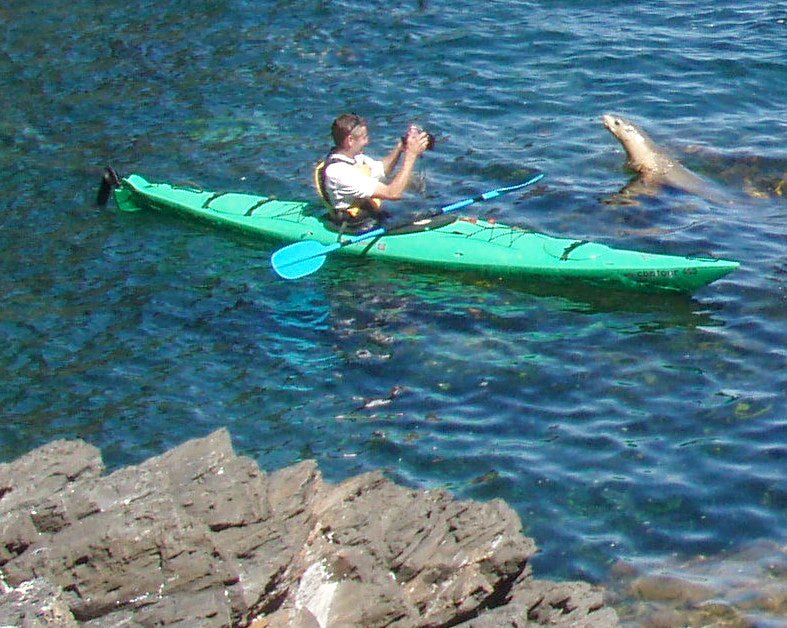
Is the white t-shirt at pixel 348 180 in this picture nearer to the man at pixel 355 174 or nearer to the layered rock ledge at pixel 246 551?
the man at pixel 355 174

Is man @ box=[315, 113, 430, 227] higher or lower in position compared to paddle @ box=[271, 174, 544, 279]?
higher

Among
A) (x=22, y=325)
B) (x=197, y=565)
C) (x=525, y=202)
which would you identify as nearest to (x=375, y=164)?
(x=525, y=202)

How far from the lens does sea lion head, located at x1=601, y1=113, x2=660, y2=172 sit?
1050 cm

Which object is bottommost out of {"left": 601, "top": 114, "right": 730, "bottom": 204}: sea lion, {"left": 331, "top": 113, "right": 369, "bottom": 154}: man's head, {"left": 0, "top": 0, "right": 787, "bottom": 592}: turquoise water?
{"left": 0, "top": 0, "right": 787, "bottom": 592}: turquoise water

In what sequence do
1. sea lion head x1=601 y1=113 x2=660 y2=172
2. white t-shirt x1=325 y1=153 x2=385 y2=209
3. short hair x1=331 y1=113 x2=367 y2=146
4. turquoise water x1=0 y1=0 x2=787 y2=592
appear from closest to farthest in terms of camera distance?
1. turquoise water x1=0 y1=0 x2=787 y2=592
2. short hair x1=331 y1=113 x2=367 y2=146
3. white t-shirt x1=325 y1=153 x2=385 y2=209
4. sea lion head x1=601 y1=113 x2=660 y2=172

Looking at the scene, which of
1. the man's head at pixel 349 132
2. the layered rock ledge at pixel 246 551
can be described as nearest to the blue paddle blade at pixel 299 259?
the man's head at pixel 349 132

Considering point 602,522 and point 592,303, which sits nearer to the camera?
point 602,522

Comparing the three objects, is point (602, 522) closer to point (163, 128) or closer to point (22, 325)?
point (22, 325)

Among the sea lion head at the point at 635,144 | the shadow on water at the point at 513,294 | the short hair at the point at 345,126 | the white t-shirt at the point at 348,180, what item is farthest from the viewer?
the sea lion head at the point at 635,144

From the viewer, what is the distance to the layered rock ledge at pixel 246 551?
4.51m

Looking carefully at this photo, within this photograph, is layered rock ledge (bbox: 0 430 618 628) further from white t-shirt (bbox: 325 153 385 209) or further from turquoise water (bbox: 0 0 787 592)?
white t-shirt (bbox: 325 153 385 209)

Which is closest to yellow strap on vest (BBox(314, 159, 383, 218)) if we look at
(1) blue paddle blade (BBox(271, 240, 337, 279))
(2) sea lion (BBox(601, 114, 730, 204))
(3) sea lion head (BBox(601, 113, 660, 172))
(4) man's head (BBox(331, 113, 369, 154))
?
(4) man's head (BBox(331, 113, 369, 154))

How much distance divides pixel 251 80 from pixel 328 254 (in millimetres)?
4625

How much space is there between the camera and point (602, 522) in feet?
20.8
